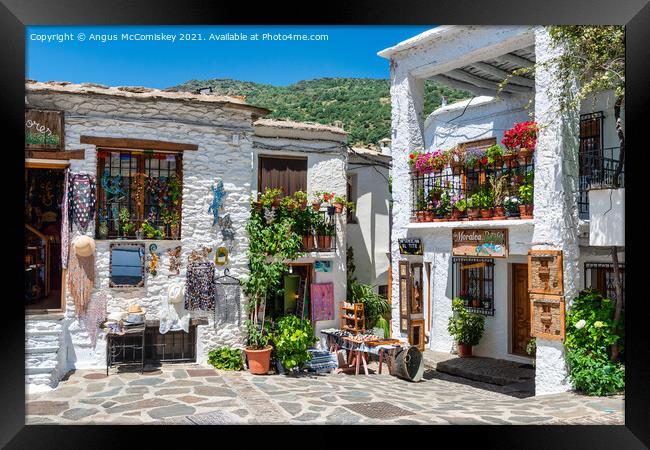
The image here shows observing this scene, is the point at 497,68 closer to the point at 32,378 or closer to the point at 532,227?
the point at 532,227

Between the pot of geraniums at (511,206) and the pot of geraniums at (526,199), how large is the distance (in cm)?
9

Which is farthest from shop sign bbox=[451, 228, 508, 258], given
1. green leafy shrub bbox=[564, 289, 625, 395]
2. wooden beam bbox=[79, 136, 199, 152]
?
wooden beam bbox=[79, 136, 199, 152]

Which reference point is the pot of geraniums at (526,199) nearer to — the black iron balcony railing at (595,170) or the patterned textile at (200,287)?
the black iron balcony railing at (595,170)

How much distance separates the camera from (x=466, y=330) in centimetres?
1159

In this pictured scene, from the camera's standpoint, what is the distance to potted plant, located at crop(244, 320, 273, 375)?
31.2 ft

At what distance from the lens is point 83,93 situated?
908cm

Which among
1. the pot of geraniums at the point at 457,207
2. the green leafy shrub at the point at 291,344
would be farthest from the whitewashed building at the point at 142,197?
the pot of geraniums at the point at 457,207

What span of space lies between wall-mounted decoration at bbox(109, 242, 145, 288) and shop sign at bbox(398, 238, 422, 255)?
4.56 metres

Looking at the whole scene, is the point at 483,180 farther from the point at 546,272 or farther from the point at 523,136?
the point at 546,272

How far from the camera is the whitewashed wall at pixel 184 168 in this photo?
30.2 ft

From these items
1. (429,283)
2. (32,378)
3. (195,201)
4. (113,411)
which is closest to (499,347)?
(429,283)

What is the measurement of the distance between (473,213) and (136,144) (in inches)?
229

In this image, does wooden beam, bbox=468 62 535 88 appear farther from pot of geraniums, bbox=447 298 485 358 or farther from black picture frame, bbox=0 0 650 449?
pot of geraniums, bbox=447 298 485 358
